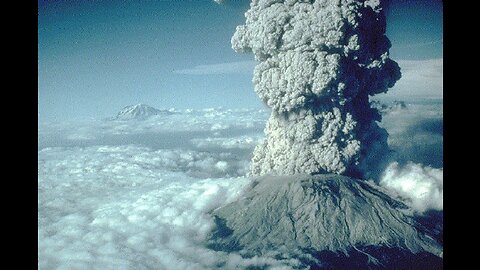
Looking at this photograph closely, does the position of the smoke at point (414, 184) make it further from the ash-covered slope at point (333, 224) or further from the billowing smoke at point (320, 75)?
the billowing smoke at point (320, 75)

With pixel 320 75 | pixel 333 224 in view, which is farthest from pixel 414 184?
pixel 320 75

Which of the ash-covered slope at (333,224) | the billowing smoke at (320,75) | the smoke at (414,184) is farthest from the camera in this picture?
the smoke at (414,184)

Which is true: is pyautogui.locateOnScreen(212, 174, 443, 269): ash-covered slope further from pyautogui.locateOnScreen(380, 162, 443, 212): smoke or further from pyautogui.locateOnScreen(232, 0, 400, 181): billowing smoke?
pyautogui.locateOnScreen(232, 0, 400, 181): billowing smoke

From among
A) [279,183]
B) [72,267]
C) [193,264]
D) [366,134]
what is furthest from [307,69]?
[72,267]

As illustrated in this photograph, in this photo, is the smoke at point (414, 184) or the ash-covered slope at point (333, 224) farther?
the smoke at point (414, 184)

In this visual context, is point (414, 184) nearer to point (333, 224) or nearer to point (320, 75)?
point (333, 224)

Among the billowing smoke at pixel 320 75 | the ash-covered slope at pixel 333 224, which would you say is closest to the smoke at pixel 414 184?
the ash-covered slope at pixel 333 224
